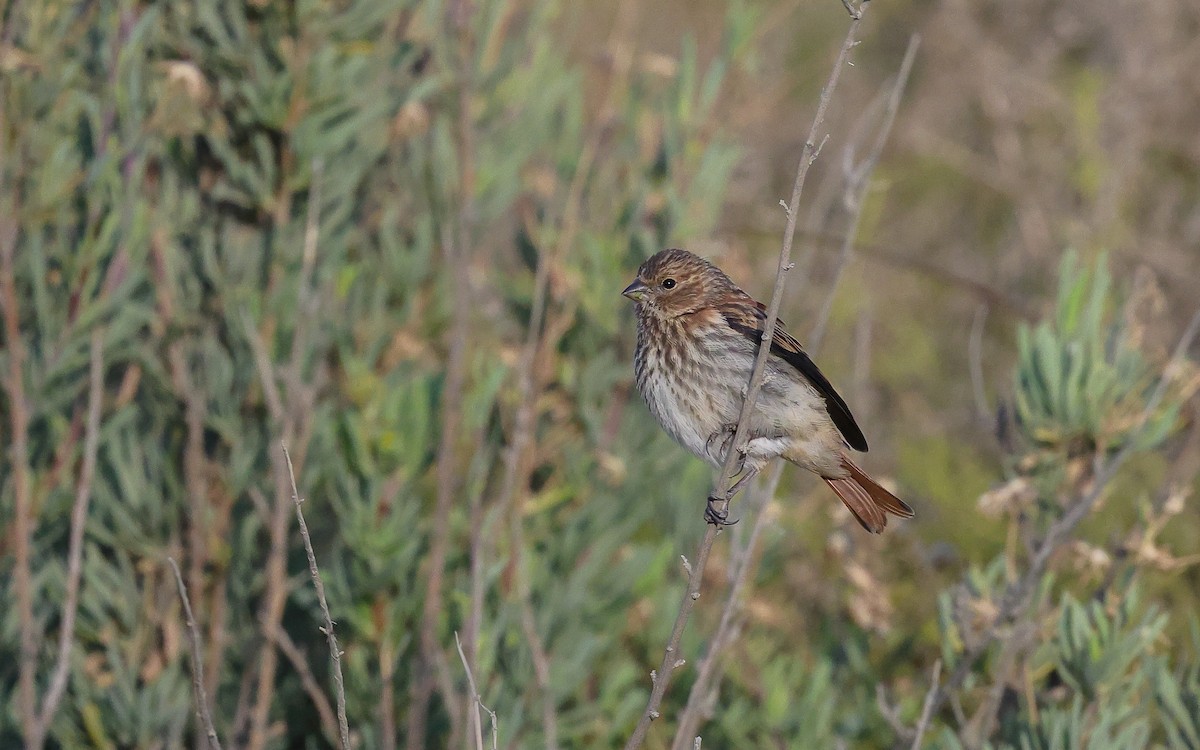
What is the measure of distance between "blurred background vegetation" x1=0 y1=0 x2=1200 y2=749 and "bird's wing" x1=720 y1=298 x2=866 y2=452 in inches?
15.5

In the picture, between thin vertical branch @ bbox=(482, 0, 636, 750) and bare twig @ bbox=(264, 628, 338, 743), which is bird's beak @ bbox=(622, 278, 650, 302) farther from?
bare twig @ bbox=(264, 628, 338, 743)

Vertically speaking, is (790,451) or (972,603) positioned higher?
(790,451)

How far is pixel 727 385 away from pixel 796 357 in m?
0.19

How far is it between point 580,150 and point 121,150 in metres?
1.49

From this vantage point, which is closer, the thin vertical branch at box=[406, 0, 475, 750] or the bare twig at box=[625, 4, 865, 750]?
the bare twig at box=[625, 4, 865, 750]

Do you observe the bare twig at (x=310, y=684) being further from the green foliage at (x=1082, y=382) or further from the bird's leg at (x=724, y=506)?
the green foliage at (x=1082, y=382)

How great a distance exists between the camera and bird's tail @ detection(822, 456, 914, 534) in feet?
12.0

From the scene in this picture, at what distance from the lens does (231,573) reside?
405 centimetres

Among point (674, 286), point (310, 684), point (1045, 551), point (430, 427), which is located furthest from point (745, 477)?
point (310, 684)

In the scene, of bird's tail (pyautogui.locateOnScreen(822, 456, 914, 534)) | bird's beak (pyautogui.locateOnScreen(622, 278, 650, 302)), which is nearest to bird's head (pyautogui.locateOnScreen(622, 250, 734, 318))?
bird's beak (pyautogui.locateOnScreen(622, 278, 650, 302))

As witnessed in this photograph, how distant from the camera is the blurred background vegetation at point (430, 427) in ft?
11.9

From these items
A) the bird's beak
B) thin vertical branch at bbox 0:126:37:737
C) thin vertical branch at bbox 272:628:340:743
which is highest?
the bird's beak

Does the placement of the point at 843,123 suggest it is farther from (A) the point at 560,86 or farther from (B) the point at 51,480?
(B) the point at 51,480

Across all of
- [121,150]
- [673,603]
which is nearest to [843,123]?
[673,603]
